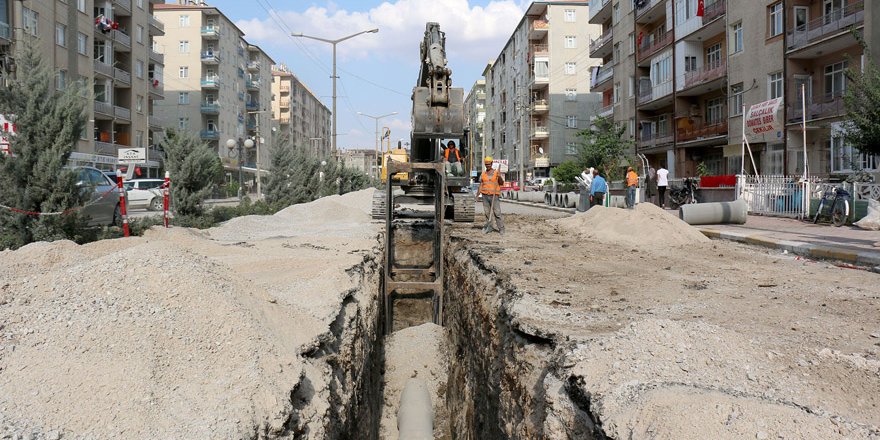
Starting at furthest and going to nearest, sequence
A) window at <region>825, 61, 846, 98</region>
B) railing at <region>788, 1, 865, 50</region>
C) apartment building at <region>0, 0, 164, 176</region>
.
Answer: apartment building at <region>0, 0, 164, 176</region>, window at <region>825, 61, 846, 98</region>, railing at <region>788, 1, 865, 50</region>

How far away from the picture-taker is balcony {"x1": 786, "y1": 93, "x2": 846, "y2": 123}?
21.9 meters

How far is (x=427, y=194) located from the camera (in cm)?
1552

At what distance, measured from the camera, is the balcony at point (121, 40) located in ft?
134

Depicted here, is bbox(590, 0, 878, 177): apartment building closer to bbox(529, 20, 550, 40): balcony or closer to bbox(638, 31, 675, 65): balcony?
bbox(638, 31, 675, 65): balcony

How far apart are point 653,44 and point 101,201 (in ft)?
107

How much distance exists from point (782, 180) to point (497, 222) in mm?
9499

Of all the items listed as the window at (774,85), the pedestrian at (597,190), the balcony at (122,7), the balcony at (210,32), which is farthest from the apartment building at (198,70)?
the pedestrian at (597,190)

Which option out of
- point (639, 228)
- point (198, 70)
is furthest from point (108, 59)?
point (639, 228)

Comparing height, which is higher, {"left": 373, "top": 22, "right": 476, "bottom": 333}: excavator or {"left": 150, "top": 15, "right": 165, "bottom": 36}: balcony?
{"left": 150, "top": 15, "right": 165, "bottom": 36}: balcony

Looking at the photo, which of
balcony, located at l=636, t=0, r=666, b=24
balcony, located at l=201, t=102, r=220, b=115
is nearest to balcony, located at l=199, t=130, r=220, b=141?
balcony, located at l=201, t=102, r=220, b=115

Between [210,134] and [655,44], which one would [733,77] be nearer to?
[655,44]

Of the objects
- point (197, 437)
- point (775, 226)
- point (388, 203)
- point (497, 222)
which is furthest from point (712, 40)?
point (197, 437)

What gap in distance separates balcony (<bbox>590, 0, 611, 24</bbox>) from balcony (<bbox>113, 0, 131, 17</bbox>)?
31.9m

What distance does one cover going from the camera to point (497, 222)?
14398 mm
